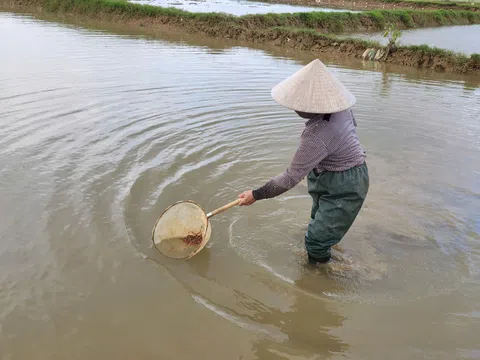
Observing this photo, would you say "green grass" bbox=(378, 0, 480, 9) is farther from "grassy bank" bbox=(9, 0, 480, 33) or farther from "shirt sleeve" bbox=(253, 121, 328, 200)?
"shirt sleeve" bbox=(253, 121, 328, 200)

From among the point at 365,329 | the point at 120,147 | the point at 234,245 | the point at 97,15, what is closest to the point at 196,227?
the point at 234,245

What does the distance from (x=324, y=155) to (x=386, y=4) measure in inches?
1160

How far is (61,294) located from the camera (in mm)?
2621

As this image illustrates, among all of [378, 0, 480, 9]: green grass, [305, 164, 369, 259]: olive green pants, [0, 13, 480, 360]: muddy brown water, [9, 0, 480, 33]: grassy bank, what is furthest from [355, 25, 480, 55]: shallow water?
[305, 164, 369, 259]: olive green pants

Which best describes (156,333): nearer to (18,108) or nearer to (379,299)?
(379,299)

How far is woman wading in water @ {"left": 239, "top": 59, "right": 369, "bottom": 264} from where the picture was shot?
249 cm

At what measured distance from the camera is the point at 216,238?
337 cm

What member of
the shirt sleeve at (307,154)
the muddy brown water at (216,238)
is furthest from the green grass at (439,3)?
the shirt sleeve at (307,154)

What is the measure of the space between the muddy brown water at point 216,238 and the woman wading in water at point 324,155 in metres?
0.46

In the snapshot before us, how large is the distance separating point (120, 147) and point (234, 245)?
224 cm

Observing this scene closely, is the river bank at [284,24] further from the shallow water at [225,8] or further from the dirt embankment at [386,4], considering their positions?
the dirt embankment at [386,4]

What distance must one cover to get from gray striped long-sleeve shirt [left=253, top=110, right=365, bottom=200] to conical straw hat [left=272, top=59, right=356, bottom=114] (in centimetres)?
10

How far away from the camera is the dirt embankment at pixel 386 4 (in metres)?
26.8

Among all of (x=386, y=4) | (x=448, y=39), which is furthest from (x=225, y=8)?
(x=448, y=39)
